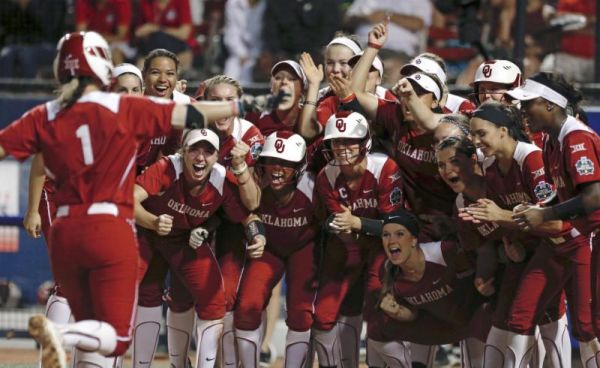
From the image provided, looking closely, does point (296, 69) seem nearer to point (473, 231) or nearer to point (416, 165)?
point (416, 165)

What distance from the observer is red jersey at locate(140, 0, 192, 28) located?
1177 cm

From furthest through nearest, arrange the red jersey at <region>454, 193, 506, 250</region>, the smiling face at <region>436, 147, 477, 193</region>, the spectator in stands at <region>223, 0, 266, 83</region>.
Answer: the spectator in stands at <region>223, 0, 266, 83</region>
the red jersey at <region>454, 193, 506, 250</region>
the smiling face at <region>436, 147, 477, 193</region>

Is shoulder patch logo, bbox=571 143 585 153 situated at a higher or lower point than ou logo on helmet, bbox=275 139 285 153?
higher

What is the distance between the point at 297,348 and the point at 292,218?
31.2 inches

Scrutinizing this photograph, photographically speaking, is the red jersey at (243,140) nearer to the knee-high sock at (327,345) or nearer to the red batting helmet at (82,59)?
the knee-high sock at (327,345)

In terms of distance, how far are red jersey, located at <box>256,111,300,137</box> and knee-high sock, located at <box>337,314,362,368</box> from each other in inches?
49.3

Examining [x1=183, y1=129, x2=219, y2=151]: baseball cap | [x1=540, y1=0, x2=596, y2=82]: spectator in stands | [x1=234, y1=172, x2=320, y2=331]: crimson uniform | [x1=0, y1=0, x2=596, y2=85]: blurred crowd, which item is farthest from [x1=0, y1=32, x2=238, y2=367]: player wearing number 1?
[x1=540, y1=0, x2=596, y2=82]: spectator in stands

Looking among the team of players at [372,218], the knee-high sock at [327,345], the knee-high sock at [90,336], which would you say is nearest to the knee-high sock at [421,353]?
the team of players at [372,218]

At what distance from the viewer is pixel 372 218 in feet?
27.0

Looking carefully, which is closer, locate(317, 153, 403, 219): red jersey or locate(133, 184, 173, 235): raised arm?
locate(133, 184, 173, 235): raised arm

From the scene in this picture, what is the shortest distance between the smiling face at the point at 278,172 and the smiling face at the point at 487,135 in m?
1.14

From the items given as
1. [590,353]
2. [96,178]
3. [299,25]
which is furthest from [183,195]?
[299,25]

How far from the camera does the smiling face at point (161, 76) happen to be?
27.9 ft

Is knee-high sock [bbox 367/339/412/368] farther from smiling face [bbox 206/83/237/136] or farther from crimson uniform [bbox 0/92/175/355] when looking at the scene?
crimson uniform [bbox 0/92/175/355]
